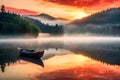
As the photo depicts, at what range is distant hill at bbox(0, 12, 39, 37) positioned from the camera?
380ft

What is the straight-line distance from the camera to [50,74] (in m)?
32.1

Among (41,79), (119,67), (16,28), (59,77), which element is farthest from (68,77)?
→ (16,28)

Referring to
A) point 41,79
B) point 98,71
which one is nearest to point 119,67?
point 98,71

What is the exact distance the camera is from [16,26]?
384ft

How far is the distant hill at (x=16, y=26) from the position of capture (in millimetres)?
115688

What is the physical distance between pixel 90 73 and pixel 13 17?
9282 centimetres

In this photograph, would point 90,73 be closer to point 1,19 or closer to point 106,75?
point 106,75

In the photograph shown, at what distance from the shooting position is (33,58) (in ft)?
152

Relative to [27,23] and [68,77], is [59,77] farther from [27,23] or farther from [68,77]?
[27,23]

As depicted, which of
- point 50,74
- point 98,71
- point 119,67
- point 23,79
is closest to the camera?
point 23,79

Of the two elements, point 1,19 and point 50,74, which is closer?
point 50,74

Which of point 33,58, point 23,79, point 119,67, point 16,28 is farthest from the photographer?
point 16,28

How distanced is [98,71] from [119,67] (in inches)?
155

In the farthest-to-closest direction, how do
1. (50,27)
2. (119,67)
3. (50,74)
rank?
(50,27)
(119,67)
(50,74)
